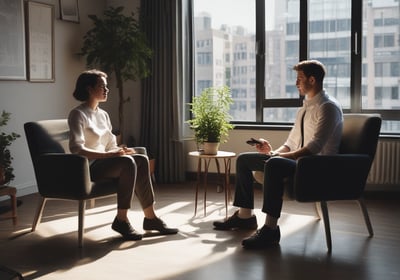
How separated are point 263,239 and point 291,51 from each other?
8.36 feet

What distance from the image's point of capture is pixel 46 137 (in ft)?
12.2

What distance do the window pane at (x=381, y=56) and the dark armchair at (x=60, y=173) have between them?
271 centimetres

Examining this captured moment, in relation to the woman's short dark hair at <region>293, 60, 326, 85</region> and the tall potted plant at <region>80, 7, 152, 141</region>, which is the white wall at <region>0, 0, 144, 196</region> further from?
the woman's short dark hair at <region>293, 60, 326, 85</region>

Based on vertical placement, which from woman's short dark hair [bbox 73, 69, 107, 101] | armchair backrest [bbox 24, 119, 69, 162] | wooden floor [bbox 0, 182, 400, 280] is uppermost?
woman's short dark hair [bbox 73, 69, 107, 101]

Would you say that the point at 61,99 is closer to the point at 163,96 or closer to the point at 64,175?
the point at 163,96

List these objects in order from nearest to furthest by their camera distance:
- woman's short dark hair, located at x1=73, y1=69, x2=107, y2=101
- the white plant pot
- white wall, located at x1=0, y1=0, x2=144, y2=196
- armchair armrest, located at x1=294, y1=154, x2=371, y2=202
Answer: armchair armrest, located at x1=294, y1=154, x2=371, y2=202, woman's short dark hair, located at x1=73, y1=69, x2=107, y2=101, the white plant pot, white wall, located at x1=0, y1=0, x2=144, y2=196

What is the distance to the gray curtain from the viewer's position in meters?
5.66

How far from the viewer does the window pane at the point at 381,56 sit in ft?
16.4

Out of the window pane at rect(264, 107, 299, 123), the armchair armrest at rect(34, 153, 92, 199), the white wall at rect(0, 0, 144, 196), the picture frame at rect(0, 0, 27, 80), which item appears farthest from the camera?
the window pane at rect(264, 107, 299, 123)

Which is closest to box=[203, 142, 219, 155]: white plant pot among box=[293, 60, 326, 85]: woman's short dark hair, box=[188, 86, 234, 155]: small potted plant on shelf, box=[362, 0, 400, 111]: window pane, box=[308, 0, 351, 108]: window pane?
box=[188, 86, 234, 155]: small potted plant on shelf

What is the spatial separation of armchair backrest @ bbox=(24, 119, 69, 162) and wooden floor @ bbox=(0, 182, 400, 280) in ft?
1.91

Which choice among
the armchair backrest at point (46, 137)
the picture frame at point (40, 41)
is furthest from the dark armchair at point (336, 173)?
the picture frame at point (40, 41)

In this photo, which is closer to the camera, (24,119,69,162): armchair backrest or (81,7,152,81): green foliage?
(24,119,69,162): armchair backrest

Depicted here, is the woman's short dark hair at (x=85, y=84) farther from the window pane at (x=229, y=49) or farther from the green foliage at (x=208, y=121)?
the window pane at (x=229, y=49)
